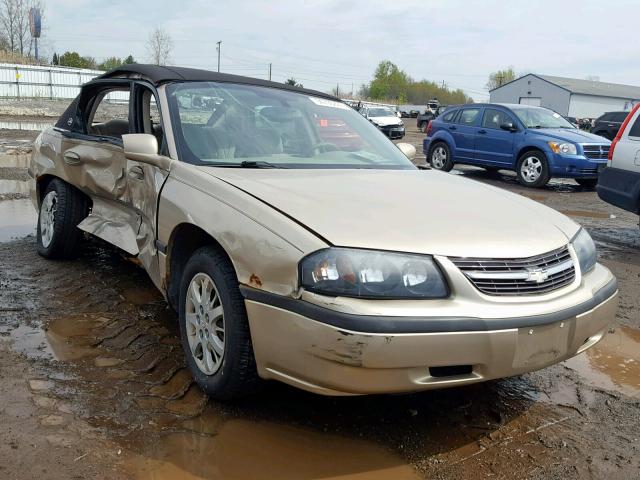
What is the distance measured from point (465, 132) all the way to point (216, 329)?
1187cm

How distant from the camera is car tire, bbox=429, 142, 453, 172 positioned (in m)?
14.3

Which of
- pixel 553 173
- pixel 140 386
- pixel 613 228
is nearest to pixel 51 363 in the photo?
pixel 140 386

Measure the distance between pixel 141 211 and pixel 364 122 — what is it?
1757 mm

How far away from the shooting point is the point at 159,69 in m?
4.06

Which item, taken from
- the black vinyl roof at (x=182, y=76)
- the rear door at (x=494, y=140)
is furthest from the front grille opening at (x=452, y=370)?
the rear door at (x=494, y=140)

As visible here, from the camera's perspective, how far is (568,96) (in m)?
62.3

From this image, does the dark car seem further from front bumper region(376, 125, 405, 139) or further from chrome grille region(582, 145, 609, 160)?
chrome grille region(582, 145, 609, 160)

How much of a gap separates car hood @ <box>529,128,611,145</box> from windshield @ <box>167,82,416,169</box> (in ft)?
28.8

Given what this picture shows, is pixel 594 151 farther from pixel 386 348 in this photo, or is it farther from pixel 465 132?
pixel 386 348

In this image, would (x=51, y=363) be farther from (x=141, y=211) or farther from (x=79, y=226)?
(x=79, y=226)

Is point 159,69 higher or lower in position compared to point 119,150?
higher

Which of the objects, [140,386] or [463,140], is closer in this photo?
[140,386]

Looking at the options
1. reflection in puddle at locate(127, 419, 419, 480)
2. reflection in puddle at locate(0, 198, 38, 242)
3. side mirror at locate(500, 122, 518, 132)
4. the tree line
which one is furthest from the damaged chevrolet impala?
the tree line

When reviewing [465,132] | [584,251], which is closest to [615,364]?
[584,251]
